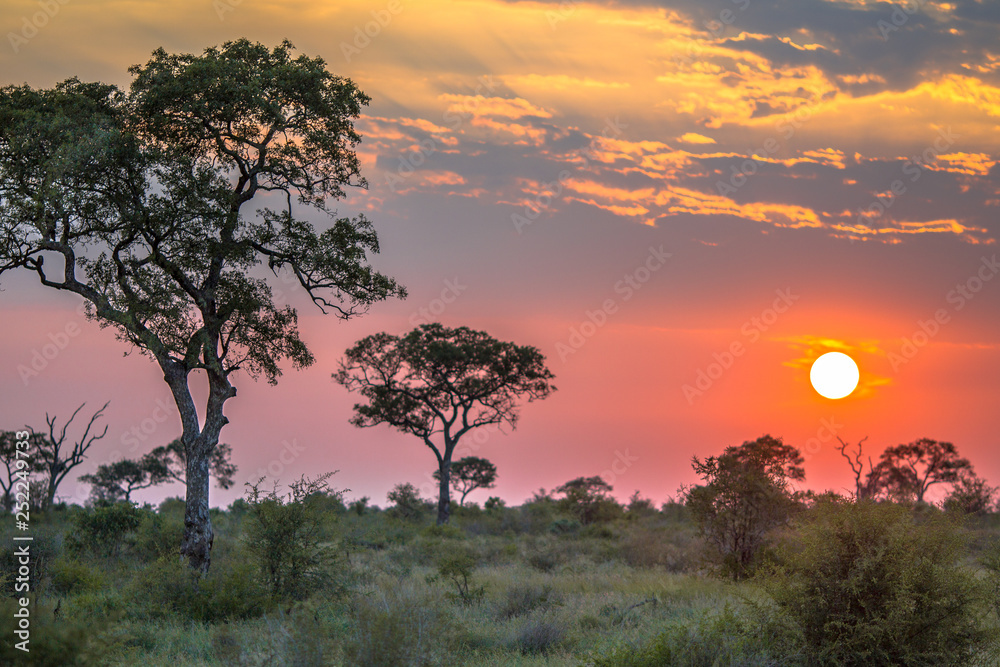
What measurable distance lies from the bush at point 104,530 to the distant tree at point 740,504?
16657mm

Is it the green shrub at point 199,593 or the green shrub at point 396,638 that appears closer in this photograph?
the green shrub at point 396,638

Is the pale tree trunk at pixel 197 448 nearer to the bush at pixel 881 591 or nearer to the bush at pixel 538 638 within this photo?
the bush at pixel 538 638

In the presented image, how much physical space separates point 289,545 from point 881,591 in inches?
399

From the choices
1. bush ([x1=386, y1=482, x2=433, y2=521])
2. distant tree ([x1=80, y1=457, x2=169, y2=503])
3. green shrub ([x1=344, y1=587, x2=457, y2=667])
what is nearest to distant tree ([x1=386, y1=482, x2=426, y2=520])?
bush ([x1=386, y1=482, x2=433, y2=521])

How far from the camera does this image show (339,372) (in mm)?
43219

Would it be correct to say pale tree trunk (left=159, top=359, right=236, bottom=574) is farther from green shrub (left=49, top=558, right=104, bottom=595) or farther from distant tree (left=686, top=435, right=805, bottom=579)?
distant tree (left=686, top=435, right=805, bottom=579)

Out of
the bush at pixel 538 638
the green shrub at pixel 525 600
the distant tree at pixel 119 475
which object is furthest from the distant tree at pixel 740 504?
the distant tree at pixel 119 475

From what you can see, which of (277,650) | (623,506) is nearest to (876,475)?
(623,506)

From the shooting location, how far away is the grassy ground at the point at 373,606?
8.03 metres

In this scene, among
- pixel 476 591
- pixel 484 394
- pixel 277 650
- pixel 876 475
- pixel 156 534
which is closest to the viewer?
pixel 277 650

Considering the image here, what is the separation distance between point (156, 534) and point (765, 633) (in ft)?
59.8

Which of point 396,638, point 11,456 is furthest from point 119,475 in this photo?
point 396,638

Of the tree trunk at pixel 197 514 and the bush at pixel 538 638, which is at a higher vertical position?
the tree trunk at pixel 197 514

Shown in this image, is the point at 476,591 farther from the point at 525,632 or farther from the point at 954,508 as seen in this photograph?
the point at 954,508
